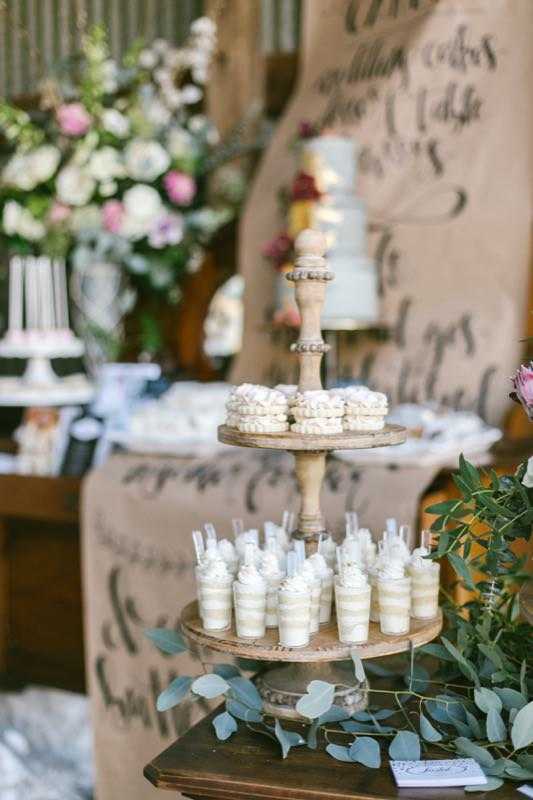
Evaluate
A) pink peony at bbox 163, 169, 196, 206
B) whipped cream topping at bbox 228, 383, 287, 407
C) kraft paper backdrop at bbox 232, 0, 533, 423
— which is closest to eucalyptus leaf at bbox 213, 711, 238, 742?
whipped cream topping at bbox 228, 383, 287, 407

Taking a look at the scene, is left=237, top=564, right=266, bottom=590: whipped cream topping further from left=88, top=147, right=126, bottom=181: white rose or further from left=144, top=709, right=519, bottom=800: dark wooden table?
left=88, top=147, right=126, bottom=181: white rose

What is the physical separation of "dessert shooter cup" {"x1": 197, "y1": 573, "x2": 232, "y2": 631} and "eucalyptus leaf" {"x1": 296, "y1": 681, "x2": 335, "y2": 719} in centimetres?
17

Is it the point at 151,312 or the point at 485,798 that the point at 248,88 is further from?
the point at 485,798

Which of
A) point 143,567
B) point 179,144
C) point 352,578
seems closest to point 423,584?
point 352,578

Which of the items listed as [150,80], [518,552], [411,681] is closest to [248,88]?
[150,80]

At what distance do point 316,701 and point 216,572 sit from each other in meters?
0.24

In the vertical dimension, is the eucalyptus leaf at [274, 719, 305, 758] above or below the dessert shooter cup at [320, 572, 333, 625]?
below

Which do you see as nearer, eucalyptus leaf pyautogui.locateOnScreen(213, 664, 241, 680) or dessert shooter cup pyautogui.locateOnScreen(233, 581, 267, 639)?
dessert shooter cup pyautogui.locateOnScreen(233, 581, 267, 639)

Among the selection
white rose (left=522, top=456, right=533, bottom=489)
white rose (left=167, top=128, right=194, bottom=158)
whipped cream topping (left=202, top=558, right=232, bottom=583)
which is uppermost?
white rose (left=167, top=128, right=194, bottom=158)

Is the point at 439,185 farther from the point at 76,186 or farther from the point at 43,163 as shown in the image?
the point at 43,163

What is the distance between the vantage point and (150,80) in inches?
146

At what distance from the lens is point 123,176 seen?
3.21 metres

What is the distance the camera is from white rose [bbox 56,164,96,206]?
10.4 ft

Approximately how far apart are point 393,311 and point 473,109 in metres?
0.60
